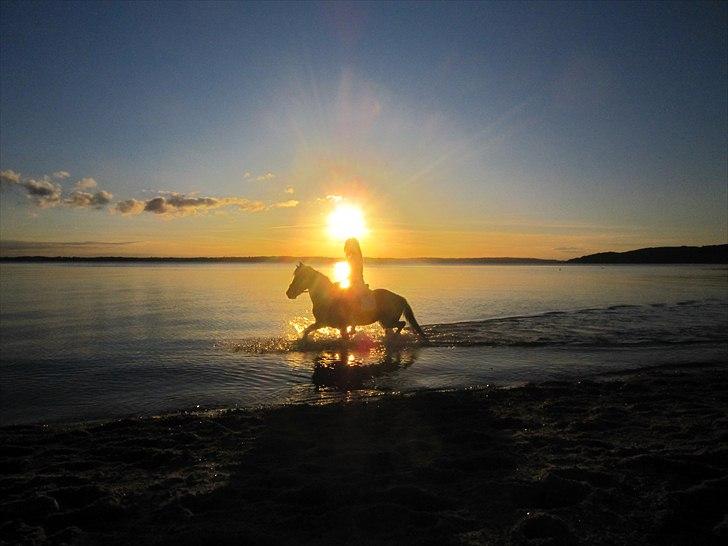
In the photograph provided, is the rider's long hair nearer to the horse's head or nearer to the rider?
the rider

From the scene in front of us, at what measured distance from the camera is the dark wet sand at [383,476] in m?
3.84

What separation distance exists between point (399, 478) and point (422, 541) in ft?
3.73

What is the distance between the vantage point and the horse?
13562mm

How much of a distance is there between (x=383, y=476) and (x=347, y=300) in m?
8.87

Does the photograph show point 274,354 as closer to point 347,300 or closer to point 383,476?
point 347,300

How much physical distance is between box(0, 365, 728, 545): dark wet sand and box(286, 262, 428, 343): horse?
619cm

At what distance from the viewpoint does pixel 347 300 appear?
13.6m

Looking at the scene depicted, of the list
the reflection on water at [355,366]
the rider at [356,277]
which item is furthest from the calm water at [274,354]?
the rider at [356,277]

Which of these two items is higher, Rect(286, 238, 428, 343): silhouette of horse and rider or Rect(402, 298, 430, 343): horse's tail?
Rect(286, 238, 428, 343): silhouette of horse and rider

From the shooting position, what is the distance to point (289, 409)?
7.30 m

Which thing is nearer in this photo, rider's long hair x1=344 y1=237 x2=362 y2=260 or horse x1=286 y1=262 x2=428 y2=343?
rider's long hair x1=344 y1=237 x2=362 y2=260

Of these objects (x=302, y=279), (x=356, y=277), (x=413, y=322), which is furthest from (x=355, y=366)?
(x=302, y=279)

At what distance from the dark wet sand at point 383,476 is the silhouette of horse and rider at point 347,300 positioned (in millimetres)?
6196

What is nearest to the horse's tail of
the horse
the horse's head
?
the horse
